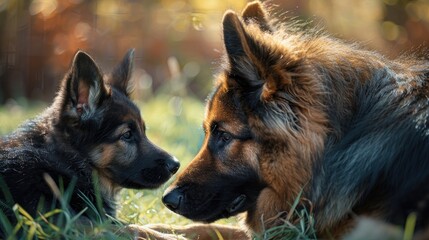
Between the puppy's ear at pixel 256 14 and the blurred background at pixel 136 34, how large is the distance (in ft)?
20.7

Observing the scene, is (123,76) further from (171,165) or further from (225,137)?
(225,137)

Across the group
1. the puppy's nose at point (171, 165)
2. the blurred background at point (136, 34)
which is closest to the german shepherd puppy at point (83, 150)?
the puppy's nose at point (171, 165)

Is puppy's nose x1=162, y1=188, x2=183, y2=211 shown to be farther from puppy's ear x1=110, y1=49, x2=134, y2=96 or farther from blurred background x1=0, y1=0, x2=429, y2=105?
blurred background x1=0, y1=0, x2=429, y2=105

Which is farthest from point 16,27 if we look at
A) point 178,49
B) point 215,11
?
point 215,11

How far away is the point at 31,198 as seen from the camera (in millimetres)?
4363

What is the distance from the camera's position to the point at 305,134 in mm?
3947

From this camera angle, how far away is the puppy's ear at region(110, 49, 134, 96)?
19.5 feet

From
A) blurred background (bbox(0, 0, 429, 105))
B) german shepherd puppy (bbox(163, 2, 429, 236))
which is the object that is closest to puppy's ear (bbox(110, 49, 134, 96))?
german shepherd puppy (bbox(163, 2, 429, 236))

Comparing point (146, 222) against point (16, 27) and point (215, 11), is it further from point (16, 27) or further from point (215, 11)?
point (16, 27)

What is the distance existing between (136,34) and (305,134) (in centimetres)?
1133

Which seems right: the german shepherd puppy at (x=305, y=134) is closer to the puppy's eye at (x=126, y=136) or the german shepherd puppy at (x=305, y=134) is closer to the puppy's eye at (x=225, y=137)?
the puppy's eye at (x=225, y=137)

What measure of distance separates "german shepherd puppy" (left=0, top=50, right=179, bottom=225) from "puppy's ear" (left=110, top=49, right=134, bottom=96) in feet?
0.65

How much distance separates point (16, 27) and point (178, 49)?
12.3 feet

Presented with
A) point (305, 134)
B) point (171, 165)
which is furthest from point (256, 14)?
point (171, 165)
